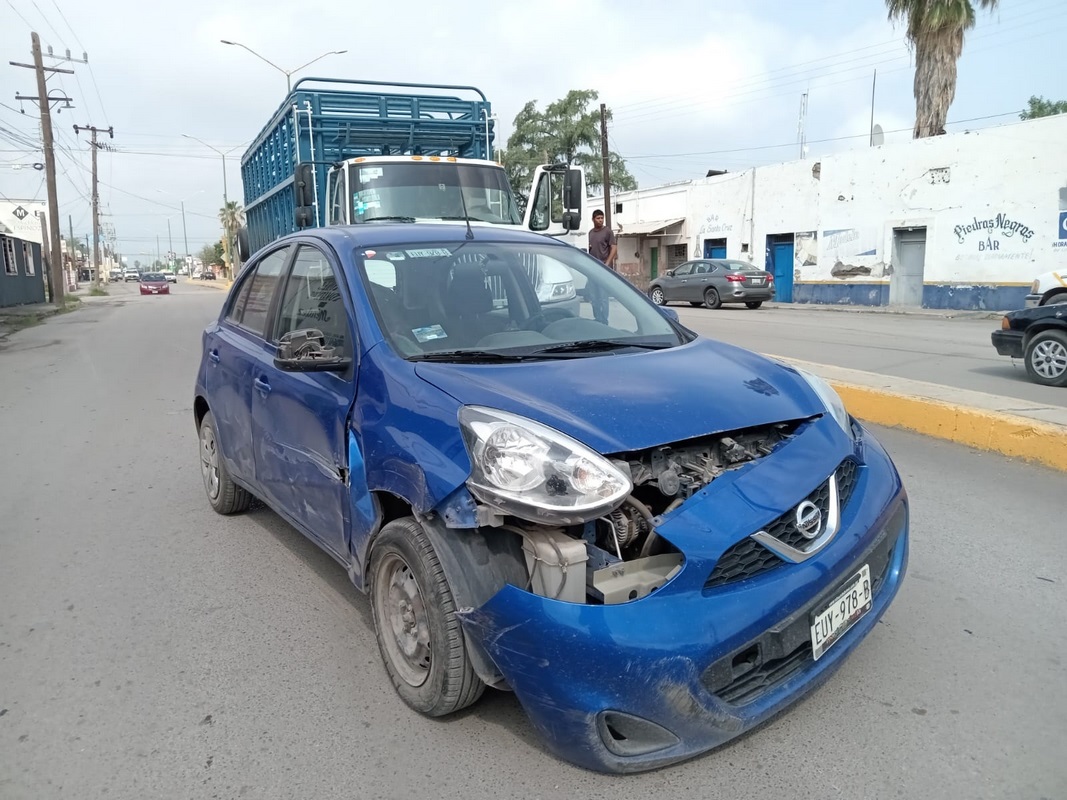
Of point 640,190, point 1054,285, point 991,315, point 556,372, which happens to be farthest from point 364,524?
point 640,190

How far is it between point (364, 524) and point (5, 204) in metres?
55.6

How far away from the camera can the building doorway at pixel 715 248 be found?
106 ft

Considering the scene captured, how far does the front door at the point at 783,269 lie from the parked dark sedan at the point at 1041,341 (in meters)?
20.1

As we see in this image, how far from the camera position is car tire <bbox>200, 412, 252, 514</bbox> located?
4.87m

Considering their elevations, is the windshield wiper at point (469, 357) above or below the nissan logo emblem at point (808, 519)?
above

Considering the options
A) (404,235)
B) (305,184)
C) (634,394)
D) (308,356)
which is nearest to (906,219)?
(305,184)

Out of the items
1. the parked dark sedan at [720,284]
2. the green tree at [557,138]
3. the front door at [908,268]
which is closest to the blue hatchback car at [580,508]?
the parked dark sedan at [720,284]

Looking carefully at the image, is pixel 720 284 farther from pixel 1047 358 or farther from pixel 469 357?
pixel 469 357

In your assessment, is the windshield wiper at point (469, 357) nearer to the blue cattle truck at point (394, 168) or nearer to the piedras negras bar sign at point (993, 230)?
the blue cattle truck at point (394, 168)

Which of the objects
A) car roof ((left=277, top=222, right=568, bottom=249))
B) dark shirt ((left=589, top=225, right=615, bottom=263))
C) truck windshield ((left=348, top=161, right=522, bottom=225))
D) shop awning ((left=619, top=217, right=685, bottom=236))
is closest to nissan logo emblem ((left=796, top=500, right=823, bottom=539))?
car roof ((left=277, top=222, right=568, bottom=249))

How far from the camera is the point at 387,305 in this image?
3.34m

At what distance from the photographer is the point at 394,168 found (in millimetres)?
10070

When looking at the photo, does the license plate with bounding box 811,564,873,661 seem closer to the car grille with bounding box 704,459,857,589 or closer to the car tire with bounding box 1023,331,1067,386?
the car grille with bounding box 704,459,857,589

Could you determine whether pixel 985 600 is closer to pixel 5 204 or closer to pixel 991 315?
pixel 991 315
